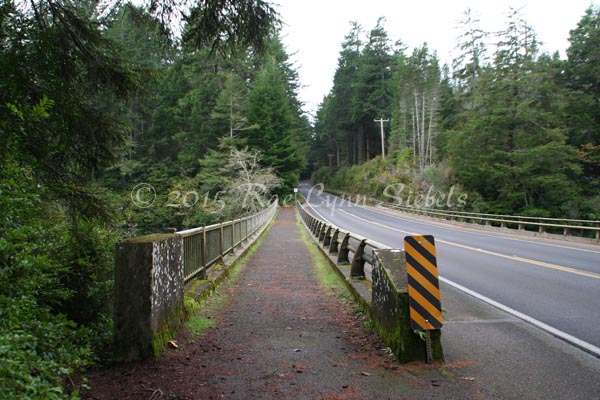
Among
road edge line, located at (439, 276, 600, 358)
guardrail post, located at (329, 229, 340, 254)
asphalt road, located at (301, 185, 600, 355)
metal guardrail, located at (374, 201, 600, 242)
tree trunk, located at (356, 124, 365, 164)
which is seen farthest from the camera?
tree trunk, located at (356, 124, 365, 164)

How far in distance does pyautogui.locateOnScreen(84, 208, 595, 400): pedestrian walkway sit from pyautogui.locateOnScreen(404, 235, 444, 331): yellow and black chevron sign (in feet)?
1.43

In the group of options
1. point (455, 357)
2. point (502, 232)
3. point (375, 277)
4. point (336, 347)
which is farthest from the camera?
point (502, 232)

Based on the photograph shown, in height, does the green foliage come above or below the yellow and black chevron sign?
above

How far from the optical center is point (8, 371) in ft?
6.88

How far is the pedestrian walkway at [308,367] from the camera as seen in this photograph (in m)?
3.38

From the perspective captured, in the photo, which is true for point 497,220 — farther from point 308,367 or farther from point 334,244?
point 308,367

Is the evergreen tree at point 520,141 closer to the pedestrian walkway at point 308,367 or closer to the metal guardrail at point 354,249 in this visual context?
the metal guardrail at point 354,249

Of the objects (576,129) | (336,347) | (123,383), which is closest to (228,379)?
(123,383)

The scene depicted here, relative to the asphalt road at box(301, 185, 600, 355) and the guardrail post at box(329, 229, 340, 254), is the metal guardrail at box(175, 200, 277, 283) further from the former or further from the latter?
the asphalt road at box(301, 185, 600, 355)

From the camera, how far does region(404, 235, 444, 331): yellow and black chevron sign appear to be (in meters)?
4.00

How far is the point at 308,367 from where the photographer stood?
13.1 feet

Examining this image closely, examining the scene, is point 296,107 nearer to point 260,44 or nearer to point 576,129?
point 576,129

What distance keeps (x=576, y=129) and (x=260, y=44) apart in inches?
1335

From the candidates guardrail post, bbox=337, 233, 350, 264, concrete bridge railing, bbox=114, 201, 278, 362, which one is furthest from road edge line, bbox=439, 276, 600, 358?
concrete bridge railing, bbox=114, 201, 278, 362
